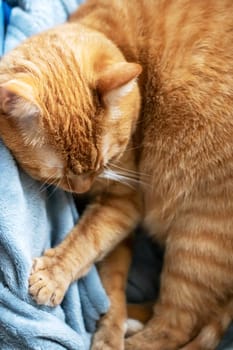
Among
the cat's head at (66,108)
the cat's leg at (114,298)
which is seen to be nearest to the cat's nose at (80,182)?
the cat's head at (66,108)

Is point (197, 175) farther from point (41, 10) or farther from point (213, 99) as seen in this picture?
point (41, 10)

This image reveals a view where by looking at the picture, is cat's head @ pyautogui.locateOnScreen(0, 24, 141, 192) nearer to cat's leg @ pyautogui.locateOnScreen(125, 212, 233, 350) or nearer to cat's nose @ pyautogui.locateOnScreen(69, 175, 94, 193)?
cat's nose @ pyautogui.locateOnScreen(69, 175, 94, 193)

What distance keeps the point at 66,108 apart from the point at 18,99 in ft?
0.54

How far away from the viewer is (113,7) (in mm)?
1541

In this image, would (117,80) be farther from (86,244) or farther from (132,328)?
(132,328)

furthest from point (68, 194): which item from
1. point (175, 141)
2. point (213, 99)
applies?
point (213, 99)

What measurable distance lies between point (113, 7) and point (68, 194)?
1.78 ft

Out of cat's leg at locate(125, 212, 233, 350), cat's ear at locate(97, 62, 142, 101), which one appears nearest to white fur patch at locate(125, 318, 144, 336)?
cat's leg at locate(125, 212, 233, 350)

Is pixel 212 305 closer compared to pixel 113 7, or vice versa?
pixel 212 305

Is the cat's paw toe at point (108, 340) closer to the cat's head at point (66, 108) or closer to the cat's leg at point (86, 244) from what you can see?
the cat's leg at point (86, 244)

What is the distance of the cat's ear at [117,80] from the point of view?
1.17 m

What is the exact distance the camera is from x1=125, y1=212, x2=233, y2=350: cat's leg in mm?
1412

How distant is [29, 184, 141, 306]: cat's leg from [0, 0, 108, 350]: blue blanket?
3 cm

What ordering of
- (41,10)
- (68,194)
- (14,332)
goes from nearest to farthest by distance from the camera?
(14,332), (68,194), (41,10)
